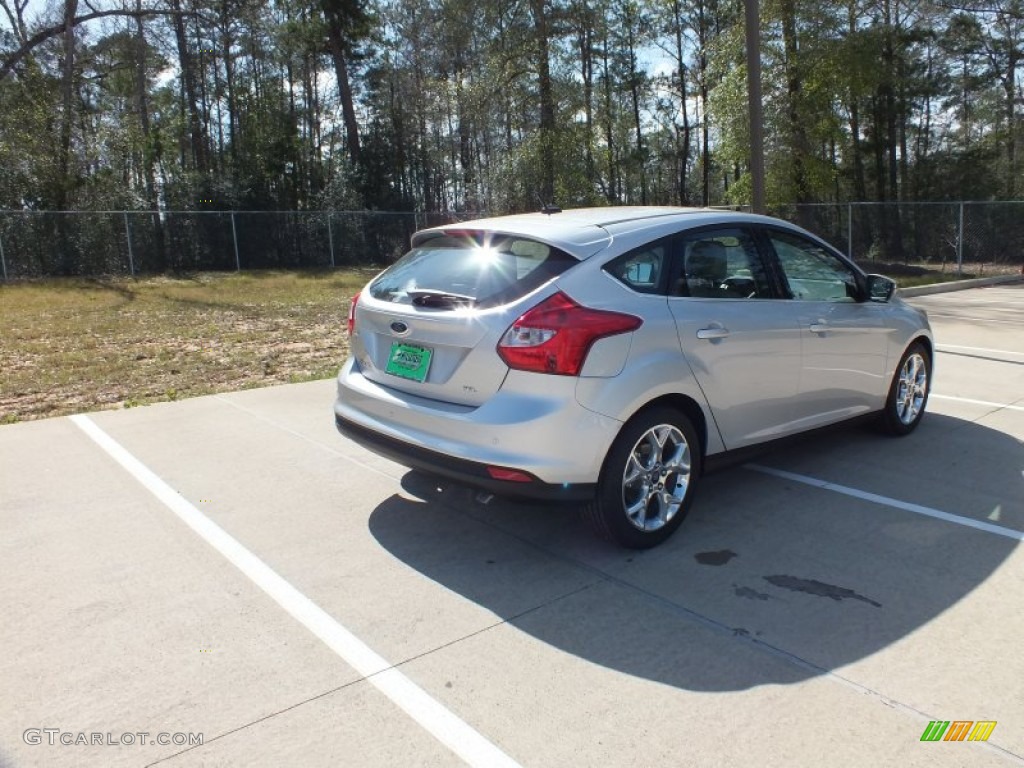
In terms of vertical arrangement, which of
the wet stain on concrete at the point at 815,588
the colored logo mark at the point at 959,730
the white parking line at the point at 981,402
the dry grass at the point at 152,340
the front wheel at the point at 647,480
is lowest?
the colored logo mark at the point at 959,730

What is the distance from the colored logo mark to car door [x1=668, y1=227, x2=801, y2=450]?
6.37 ft

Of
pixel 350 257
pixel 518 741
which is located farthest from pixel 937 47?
pixel 518 741

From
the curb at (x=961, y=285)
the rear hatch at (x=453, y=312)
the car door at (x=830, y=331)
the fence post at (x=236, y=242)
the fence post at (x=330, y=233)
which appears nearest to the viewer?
the rear hatch at (x=453, y=312)

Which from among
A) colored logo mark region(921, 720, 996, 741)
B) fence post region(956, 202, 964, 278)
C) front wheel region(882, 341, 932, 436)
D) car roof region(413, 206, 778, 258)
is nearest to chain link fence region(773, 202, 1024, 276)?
fence post region(956, 202, 964, 278)

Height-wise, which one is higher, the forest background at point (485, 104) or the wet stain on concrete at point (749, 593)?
the forest background at point (485, 104)

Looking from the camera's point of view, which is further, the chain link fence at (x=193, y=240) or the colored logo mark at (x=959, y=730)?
the chain link fence at (x=193, y=240)

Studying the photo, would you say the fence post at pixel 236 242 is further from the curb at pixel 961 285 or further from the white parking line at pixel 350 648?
the white parking line at pixel 350 648

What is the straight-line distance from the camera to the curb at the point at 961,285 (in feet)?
56.5

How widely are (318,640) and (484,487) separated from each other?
997mm

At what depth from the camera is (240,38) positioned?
39.0 m

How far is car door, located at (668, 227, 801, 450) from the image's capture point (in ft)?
13.7

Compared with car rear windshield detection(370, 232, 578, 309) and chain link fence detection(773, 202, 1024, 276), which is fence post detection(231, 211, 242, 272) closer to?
chain link fence detection(773, 202, 1024, 276)

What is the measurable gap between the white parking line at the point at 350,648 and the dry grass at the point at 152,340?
3.68 m

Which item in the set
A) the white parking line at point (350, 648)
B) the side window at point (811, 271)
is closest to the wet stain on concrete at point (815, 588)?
the white parking line at point (350, 648)
